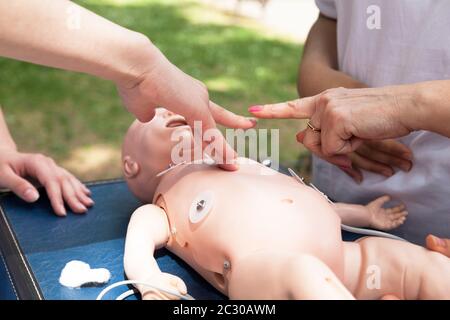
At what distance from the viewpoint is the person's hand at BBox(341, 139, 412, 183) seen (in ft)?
4.40

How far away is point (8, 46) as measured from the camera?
0.94m

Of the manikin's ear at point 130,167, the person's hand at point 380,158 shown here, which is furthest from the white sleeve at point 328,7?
the manikin's ear at point 130,167

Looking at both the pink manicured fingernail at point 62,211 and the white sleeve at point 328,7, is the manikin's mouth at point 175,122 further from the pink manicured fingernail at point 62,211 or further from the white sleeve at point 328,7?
the white sleeve at point 328,7

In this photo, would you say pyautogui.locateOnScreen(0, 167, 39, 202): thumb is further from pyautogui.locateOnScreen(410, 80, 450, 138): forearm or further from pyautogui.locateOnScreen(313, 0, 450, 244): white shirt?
pyautogui.locateOnScreen(410, 80, 450, 138): forearm

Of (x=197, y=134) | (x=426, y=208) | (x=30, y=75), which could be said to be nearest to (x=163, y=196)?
(x=197, y=134)

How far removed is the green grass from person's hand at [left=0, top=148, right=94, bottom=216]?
46.7 inches

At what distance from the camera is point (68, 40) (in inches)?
38.0

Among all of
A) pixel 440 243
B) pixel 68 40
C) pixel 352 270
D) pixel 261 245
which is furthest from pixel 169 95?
pixel 440 243

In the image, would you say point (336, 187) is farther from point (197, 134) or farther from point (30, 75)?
point (30, 75)

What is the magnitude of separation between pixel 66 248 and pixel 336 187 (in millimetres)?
677

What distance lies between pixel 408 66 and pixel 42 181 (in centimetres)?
92

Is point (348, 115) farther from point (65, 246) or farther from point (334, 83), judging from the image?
point (65, 246)

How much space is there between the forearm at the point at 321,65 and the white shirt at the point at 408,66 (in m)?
0.05

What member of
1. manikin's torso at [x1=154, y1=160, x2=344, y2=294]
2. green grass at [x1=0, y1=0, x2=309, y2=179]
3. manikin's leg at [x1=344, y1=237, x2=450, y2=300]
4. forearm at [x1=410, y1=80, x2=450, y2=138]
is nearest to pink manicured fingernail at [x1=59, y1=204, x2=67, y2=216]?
manikin's torso at [x1=154, y1=160, x2=344, y2=294]
